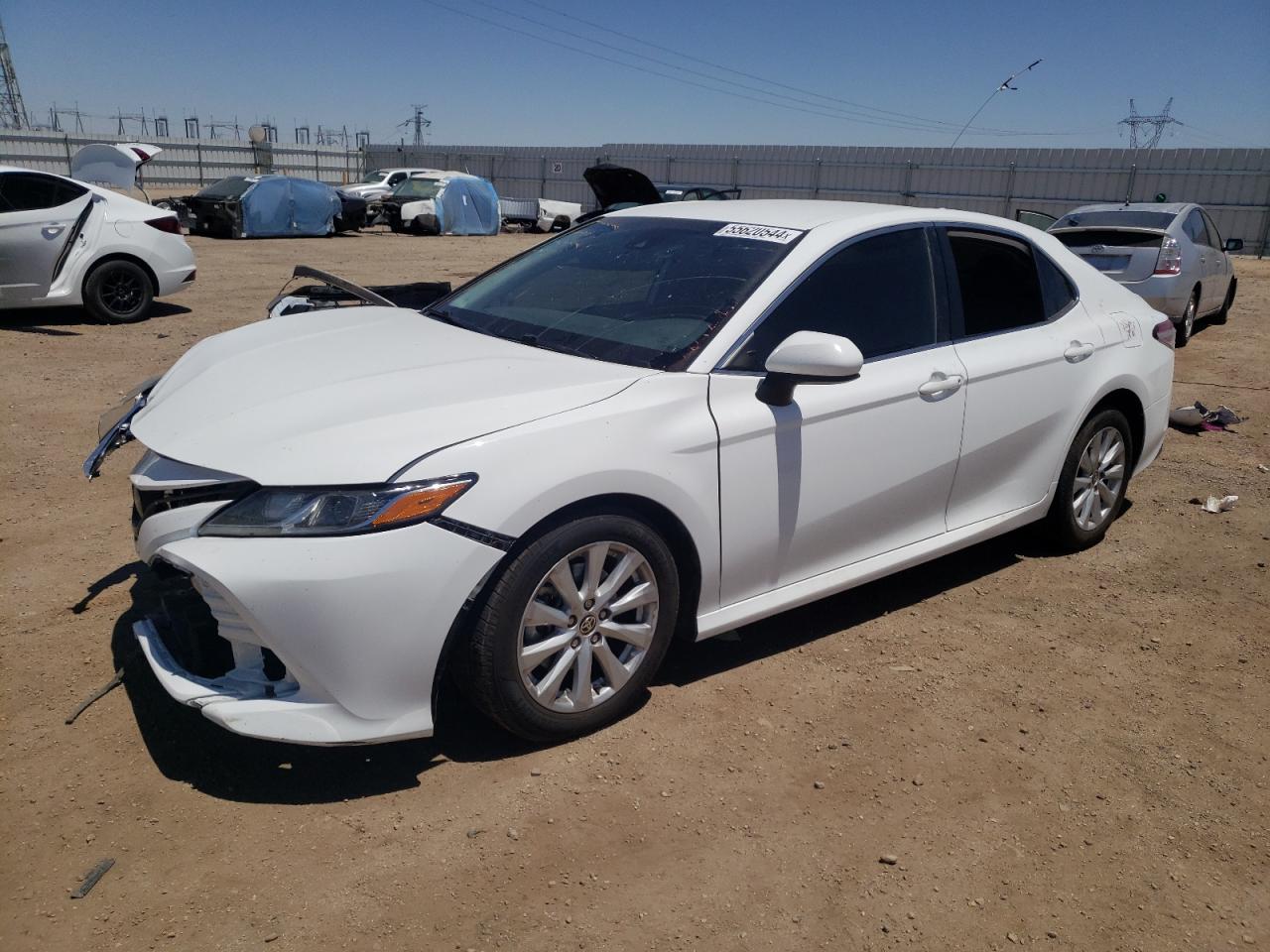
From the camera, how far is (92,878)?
2.49 m

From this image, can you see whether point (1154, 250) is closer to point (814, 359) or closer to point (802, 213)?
point (802, 213)

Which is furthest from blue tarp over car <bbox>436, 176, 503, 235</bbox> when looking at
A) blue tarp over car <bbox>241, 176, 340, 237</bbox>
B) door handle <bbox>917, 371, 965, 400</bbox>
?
door handle <bbox>917, 371, 965, 400</bbox>

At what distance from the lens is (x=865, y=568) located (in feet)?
12.3

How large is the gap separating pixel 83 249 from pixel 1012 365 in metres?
9.04

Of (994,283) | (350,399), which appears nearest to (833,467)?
(994,283)

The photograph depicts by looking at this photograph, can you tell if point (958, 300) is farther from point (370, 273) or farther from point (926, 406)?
point (370, 273)

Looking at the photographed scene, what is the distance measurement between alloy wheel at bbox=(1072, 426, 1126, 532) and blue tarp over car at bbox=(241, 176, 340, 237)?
21954 millimetres

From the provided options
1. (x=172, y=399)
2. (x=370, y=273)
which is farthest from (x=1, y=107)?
(x=172, y=399)

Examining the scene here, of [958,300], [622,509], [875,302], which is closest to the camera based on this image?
[622,509]

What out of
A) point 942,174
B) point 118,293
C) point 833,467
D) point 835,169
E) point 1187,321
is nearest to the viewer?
point 833,467

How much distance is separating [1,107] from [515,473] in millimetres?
78978

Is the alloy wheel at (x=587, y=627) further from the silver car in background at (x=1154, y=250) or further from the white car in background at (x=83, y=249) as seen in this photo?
the silver car in background at (x=1154, y=250)

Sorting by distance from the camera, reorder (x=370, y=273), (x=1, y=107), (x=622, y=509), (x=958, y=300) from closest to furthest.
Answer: (x=622, y=509) → (x=958, y=300) → (x=370, y=273) → (x=1, y=107)

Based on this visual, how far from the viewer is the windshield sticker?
365cm
